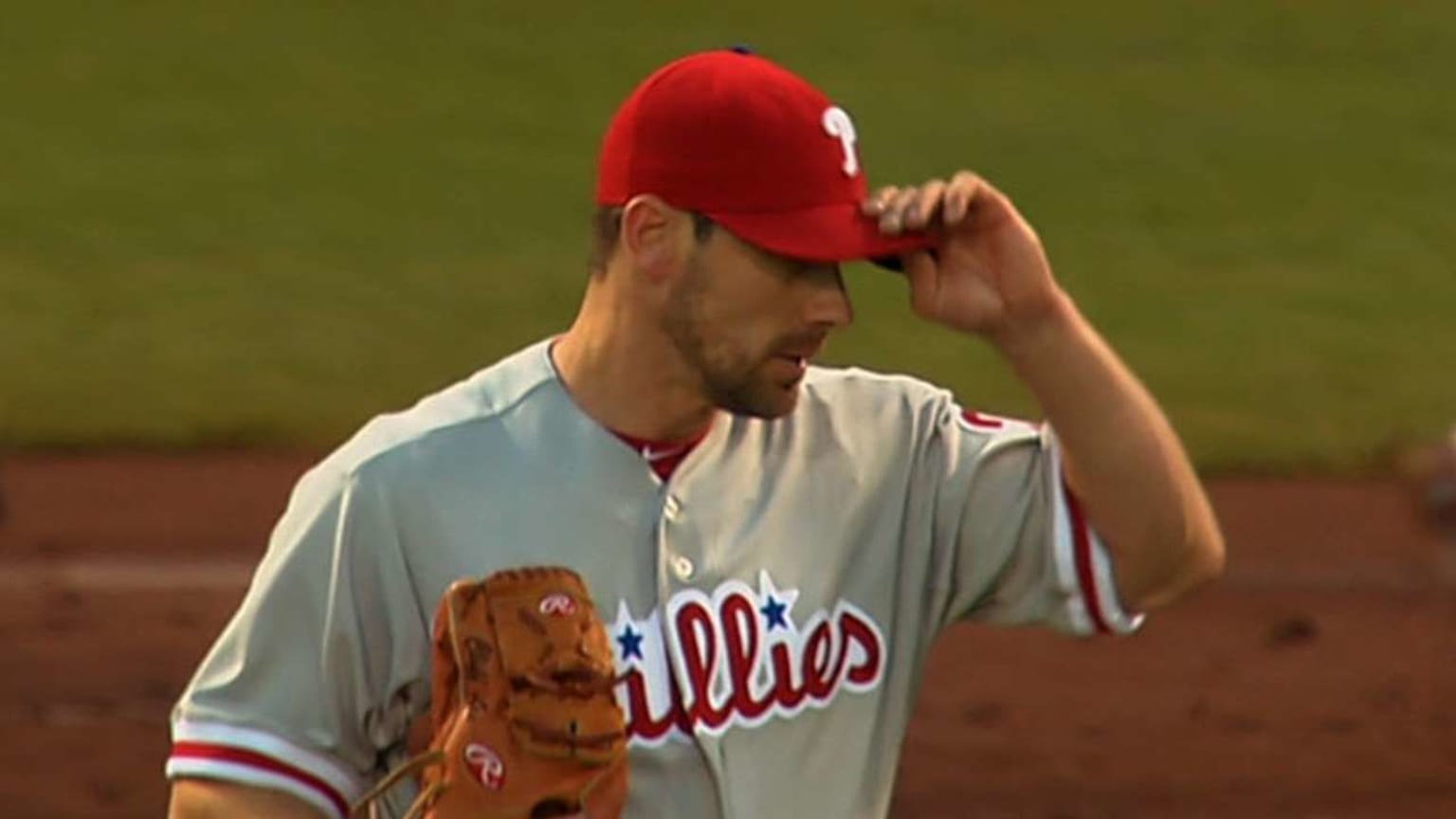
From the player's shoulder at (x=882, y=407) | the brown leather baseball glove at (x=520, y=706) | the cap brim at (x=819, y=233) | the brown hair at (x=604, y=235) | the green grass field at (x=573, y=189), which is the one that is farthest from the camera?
the green grass field at (x=573, y=189)

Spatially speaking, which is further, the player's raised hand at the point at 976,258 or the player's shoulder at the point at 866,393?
the player's shoulder at the point at 866,393

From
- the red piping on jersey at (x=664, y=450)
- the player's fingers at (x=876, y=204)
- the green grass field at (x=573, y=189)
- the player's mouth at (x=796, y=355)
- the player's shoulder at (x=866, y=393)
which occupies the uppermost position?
the player's fingers at (x=876, y=204)

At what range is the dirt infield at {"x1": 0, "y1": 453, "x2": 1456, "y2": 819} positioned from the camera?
7484 millimetres

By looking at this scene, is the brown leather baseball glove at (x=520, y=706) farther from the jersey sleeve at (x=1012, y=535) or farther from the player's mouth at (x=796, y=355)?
the jersey sleeve at (x=1012, y=535)

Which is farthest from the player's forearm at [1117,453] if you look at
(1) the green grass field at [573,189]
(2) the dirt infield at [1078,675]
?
(1) the green grass field at [573,189]

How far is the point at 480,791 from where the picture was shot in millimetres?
3559

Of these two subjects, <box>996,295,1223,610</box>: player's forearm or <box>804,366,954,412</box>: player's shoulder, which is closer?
<box>996,295,1223,610</box>: player's forearm

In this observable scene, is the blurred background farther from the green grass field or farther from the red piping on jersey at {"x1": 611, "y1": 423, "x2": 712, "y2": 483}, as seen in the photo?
the red piping on jersey at {"x1": 611, "y1": 423, "x2": 712, "y2": 483}

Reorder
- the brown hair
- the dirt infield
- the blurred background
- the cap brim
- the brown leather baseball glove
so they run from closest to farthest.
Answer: the brown leather baseball glove < the cap brim < the brown hair < the dirt infield < the blurred background

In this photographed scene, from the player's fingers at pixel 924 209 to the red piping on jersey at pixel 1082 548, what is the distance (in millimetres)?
349

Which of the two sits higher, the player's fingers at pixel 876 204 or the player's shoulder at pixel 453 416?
the player's fingers at pixel 876 204

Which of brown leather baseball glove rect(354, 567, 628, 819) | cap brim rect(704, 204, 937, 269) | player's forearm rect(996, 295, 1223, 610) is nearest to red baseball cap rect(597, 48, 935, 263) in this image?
cap brim rect(704, 204, 937, 269)

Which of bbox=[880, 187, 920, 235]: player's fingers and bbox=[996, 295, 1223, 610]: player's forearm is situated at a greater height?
bbox=[880, 187, 920, 235]: player's fingers

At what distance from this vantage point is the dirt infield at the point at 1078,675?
7.48 meters
